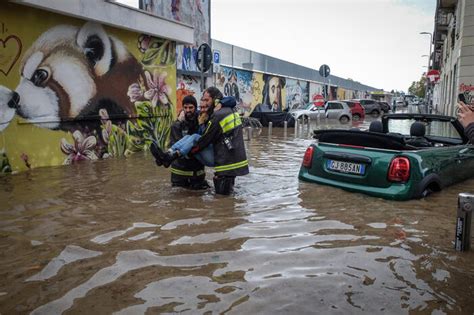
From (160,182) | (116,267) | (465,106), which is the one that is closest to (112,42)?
(160,182)

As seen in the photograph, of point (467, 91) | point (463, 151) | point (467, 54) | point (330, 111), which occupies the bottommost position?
point (463, 151)

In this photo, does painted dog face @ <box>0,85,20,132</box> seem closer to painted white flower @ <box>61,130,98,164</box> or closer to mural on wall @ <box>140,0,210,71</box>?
painted white flower @ <box>61,130,98,164</box>

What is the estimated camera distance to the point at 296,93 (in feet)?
121

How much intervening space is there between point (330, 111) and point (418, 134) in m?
22.2

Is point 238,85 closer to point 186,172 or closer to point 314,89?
point 314,89

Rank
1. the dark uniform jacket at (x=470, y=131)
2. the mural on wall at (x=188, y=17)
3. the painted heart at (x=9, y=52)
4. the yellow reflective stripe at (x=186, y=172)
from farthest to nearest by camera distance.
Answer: the mural on wall at (x=188, y=17) < the painted heart at (x=9, y=52) < the yellow reflective stripe at (x=186, y=172) < the dark uniform jacket at (x=470, y=131)

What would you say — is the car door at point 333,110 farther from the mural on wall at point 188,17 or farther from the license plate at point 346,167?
the license plate at point 346,167

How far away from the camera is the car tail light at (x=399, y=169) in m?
5.41

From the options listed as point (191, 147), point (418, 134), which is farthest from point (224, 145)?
point (418, 134)

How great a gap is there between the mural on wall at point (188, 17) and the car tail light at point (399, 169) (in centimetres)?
1085

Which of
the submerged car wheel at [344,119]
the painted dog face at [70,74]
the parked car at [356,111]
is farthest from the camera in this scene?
the parked car at [356,111]

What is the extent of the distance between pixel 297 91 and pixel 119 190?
31.8 m

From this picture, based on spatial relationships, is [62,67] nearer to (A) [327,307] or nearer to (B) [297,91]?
(A) [327,307]

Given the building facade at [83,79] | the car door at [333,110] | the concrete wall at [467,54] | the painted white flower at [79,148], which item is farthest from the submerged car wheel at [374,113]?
the painted white flower at [79,148]
